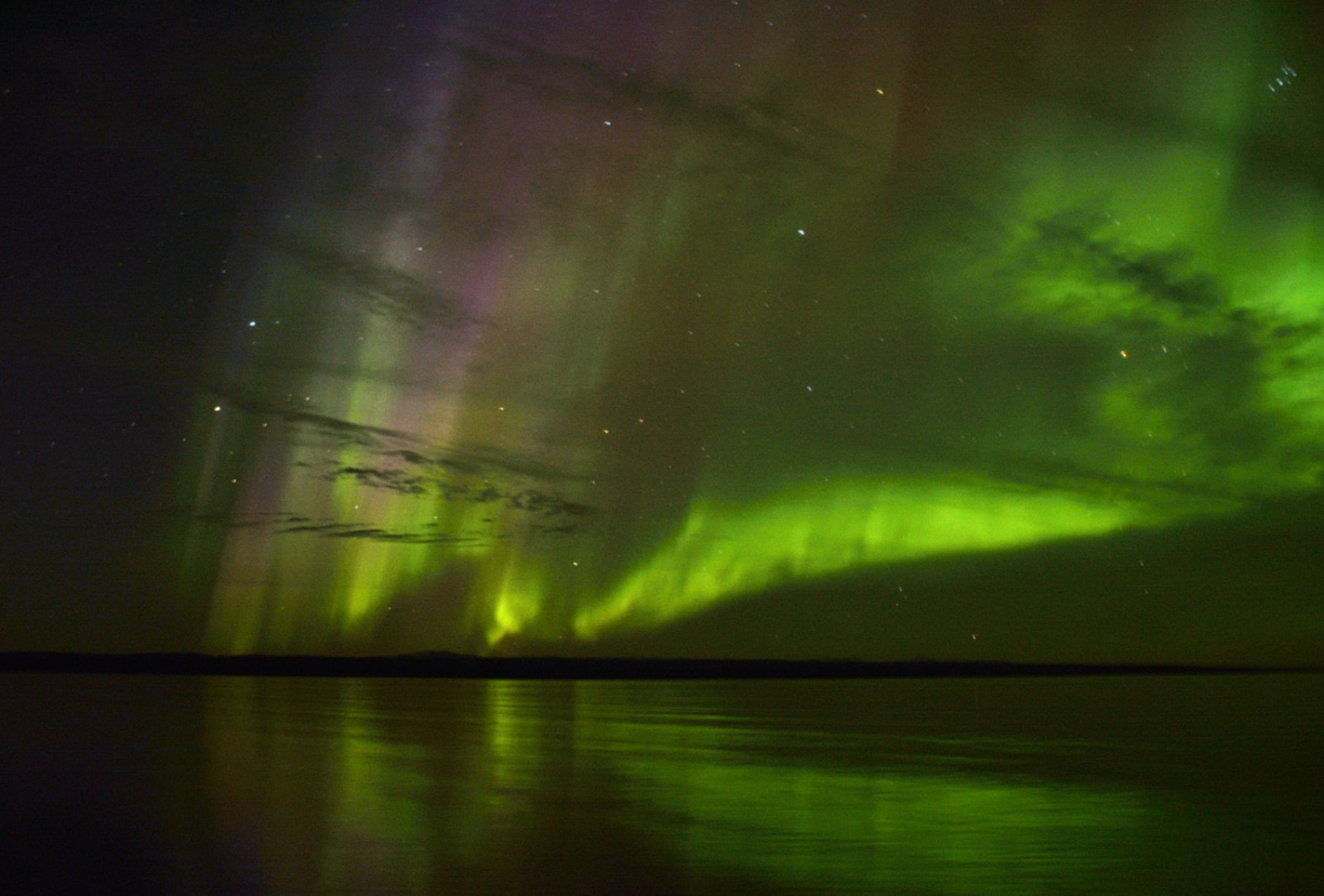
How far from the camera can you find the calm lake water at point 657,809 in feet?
22.2

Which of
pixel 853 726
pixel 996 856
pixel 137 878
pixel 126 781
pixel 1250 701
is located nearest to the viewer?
pixel 137 878

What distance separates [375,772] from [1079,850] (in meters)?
6.69

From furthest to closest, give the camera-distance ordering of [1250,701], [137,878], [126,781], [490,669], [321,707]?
[490,669] < [1250,701] < [321,707] < [126,781] < [137,878]

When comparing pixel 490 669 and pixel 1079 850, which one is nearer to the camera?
pixel 1079 850

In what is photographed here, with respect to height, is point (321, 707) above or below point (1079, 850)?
above

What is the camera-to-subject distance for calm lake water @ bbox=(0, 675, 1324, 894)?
6.77 metres

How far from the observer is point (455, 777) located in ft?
37.2

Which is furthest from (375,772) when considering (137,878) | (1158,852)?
(1158,852)

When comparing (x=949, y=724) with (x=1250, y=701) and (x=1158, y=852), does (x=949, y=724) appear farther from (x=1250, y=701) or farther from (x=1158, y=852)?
(x=1250, y=701)

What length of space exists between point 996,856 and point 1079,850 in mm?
610

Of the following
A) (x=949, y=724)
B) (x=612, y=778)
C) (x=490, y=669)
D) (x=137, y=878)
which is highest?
(x=490, y=669)

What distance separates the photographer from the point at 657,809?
9.19 metres

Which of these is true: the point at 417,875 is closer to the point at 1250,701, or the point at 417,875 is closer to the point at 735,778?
the point at 735,778

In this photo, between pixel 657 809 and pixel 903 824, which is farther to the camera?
pixel 657 809
